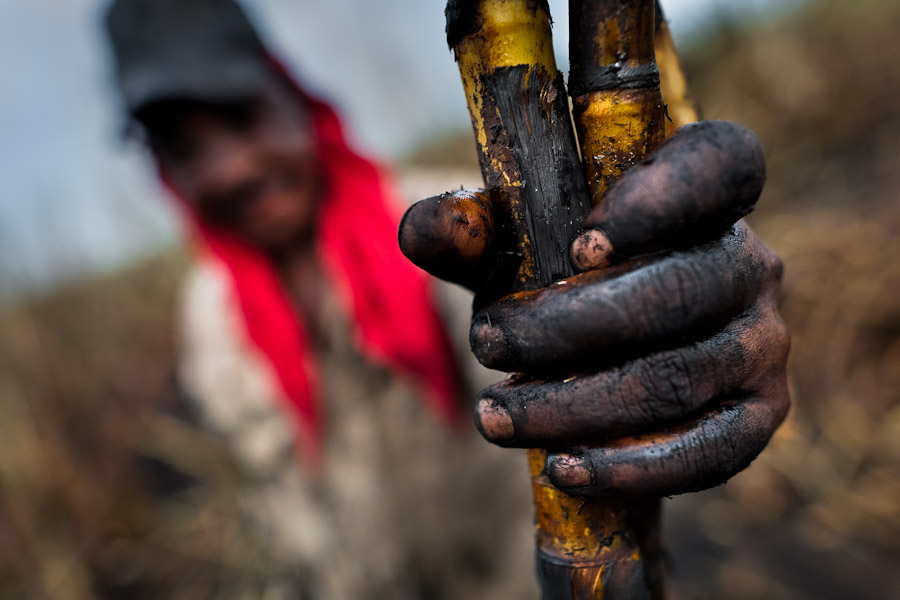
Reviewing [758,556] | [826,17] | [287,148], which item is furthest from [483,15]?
[826,17]

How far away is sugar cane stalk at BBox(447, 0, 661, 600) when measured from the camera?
0.40 meters

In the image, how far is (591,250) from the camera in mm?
378

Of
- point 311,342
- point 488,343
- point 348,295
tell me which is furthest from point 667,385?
point 311,342

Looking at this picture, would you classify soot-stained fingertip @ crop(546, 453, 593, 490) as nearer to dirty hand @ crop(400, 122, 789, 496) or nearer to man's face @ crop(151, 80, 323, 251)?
dirty hand @ crop(400, 122, 789, 496)

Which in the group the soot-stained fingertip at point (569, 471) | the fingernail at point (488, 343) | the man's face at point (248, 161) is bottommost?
the soot-stained fingertip at point (569, 471)

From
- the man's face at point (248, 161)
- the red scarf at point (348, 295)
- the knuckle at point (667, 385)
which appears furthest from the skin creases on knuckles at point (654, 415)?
the man's face at point (248, 161)

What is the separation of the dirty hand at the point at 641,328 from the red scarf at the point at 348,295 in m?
1.07

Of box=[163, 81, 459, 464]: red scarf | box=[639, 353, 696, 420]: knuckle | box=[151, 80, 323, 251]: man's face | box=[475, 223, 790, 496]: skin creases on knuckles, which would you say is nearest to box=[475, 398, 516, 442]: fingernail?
box=[475, 223, 790, 496]: skin creases on knuckles

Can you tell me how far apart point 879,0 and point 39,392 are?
4511 mm

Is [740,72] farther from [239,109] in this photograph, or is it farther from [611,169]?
[611,169]

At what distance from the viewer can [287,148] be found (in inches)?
58.4

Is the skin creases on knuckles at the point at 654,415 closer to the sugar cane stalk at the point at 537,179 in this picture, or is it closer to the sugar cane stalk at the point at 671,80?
the sugar cane stalk at the point at 537,179

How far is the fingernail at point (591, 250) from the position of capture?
37 cm

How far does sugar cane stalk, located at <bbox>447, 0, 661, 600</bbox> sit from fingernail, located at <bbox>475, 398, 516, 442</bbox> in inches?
2.3
